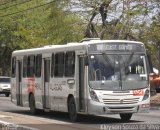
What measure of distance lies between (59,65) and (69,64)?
3.65 feet

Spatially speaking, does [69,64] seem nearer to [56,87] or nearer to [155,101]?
[56,87]

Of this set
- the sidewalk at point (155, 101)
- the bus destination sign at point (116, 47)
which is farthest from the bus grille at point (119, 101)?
the sidewalk at point (155, 101)

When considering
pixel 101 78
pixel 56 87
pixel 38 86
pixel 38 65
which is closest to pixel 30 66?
pixel 38 65

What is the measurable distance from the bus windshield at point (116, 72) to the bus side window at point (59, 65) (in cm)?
240

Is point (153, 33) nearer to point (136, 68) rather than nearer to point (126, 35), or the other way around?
point (126, 35)

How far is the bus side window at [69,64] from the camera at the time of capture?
20828 mm

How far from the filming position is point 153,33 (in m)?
37.5

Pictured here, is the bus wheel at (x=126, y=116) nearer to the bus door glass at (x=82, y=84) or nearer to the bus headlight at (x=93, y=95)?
the bus door glass at (x=82, y=84)

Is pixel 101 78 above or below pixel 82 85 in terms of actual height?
above

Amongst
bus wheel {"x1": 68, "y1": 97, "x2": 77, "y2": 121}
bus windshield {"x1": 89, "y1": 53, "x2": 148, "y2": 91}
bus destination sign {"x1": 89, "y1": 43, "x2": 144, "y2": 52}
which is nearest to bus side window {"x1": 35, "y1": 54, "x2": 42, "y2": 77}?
bus wheel {"x1": 68, "y1": 97, "x2": 77, "y2": 121}

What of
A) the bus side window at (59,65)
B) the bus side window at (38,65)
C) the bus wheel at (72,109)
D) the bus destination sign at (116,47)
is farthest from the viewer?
the bus side window at (38,65)

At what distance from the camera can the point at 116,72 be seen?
64.3 ft

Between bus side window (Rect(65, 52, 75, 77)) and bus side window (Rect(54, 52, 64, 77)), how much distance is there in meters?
0.44

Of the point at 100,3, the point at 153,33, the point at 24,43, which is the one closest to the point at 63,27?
the point at 100,3
